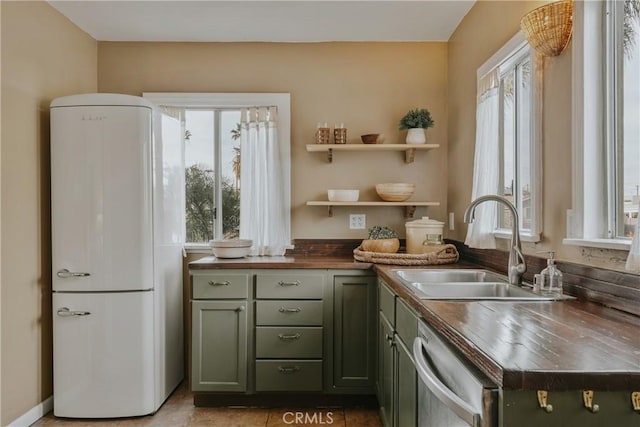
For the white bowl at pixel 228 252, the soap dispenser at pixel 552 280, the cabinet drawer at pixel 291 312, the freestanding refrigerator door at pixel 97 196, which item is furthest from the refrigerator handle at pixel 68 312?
the soap dispenser at pixel 552 280

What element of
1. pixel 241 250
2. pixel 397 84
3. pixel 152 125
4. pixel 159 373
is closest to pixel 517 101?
pixel 397 84

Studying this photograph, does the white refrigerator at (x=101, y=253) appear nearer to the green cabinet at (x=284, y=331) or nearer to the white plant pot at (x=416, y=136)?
the green cabinet at (x=284, y=331)

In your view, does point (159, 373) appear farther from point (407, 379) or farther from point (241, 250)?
point (407, 379)

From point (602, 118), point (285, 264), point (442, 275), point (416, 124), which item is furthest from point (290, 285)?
point (602, 118)

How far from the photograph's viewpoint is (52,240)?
272cm

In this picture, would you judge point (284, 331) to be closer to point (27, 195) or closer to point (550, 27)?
point (27, 195)

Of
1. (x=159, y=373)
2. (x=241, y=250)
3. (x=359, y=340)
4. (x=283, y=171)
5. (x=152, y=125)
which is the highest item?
(x=152, y=125)

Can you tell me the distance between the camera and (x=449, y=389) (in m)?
1.17

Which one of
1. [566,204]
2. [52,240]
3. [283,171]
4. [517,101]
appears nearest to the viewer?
Result: [566,204]

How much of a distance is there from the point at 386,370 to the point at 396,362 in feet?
1.04

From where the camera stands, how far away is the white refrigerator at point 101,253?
2.70 m

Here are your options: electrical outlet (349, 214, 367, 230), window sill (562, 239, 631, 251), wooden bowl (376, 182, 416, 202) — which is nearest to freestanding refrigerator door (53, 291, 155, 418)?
electrical outlet (349, 214, 367, 230)

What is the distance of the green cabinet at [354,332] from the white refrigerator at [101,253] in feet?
3.75

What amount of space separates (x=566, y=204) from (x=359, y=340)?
4.92 feet
